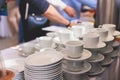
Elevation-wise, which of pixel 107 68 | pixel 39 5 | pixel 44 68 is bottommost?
pixel 107 68

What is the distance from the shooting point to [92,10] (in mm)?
1838

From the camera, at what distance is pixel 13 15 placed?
216 centimetres

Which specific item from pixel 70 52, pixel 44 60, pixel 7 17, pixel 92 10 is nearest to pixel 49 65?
pixel 44 60

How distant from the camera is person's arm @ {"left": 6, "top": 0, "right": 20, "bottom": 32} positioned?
2.08 m

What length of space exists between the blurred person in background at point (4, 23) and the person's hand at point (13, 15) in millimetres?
60

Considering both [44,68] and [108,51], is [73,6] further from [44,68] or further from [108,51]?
[44,68]

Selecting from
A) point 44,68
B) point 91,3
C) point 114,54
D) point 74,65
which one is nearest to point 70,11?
point 91,3

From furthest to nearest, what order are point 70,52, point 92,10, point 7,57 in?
point 92,10, point 7,57, point 70,52

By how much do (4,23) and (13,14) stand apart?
143 millimetres

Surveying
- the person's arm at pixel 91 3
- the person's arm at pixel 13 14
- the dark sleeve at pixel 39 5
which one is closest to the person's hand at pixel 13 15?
the person's arm at pixel 13 14

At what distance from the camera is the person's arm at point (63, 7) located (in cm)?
191

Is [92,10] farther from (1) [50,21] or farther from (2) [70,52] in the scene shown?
(2) [70,52]

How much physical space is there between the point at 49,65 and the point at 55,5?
1350 mm

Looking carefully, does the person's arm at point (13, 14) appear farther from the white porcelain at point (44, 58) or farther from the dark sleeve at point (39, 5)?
the white porcelain at point (44, 58)
